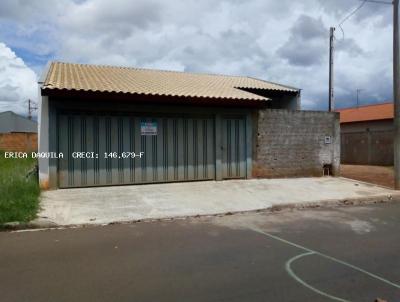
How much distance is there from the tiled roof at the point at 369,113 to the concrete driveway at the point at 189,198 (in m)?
15.2

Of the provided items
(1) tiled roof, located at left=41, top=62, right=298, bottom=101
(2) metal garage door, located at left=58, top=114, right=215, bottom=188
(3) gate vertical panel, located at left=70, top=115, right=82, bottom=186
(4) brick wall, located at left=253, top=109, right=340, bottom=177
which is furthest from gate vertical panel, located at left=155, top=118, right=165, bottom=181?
(4) brick wall, located at left=253, top=109, right=340, bottom=177

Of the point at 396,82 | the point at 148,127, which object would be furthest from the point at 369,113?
the point at 148,127

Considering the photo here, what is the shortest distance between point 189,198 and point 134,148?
2.43 m

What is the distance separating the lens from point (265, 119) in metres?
13.6

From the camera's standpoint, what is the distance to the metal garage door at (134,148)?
441 inches

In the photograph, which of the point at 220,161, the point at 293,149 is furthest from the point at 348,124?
the point at 220,161

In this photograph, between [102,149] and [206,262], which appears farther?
[102,149]

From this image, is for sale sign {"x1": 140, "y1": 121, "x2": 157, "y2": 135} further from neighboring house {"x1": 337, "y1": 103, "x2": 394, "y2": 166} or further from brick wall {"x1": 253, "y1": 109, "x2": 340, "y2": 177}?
neighboring house {"x1": 337, "y1": 103, "x2": 394, "y2": 166}

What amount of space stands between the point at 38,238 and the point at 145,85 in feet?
23.6

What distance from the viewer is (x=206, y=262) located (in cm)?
543

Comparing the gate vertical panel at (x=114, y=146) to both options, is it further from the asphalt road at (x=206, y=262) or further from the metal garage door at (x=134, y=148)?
the asphalt road at (x=206, y=262)

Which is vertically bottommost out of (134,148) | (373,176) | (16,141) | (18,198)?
(373,176)

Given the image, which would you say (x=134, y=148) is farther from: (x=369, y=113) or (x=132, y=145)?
(x=369, y=113)

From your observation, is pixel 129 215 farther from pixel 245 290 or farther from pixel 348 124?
pixel 348 124
